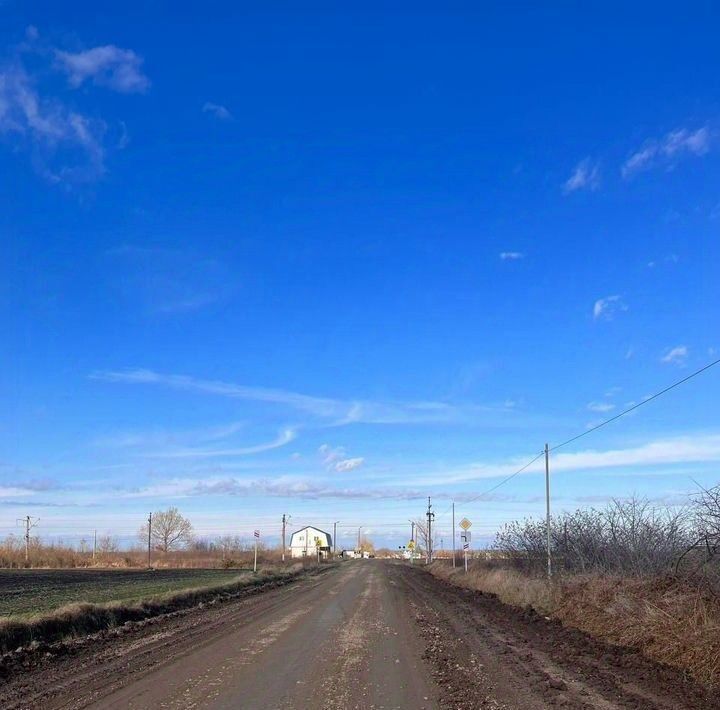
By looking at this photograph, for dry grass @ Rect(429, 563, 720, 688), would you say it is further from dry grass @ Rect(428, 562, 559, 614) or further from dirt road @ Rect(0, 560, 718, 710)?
dirt road @ Rect(0, 560, 718, 710)

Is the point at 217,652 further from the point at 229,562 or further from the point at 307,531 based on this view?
the point at 307,531

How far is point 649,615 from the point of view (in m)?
13.3

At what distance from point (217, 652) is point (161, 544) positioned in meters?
135

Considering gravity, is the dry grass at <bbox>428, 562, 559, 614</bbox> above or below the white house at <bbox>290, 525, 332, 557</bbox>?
above

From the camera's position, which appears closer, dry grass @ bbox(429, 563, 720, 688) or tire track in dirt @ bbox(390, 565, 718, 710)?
tire track in dirt @ bbox(390, 565, 718, 710)

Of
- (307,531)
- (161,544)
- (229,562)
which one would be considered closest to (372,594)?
(229,562)

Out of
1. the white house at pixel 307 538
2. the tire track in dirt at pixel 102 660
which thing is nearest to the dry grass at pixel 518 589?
the tire track in dirt at pixel 102 660

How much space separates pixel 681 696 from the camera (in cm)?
907

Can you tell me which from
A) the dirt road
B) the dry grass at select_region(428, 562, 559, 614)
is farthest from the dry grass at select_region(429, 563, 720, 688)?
the dirt road

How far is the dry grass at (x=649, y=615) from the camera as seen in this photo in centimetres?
1095

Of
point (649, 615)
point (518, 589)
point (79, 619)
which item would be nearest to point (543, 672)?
point (649, 615)

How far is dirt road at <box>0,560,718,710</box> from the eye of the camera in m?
8.79

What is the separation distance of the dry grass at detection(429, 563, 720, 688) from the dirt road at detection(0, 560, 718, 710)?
49 centimetres

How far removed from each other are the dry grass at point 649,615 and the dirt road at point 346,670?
1.60ft
